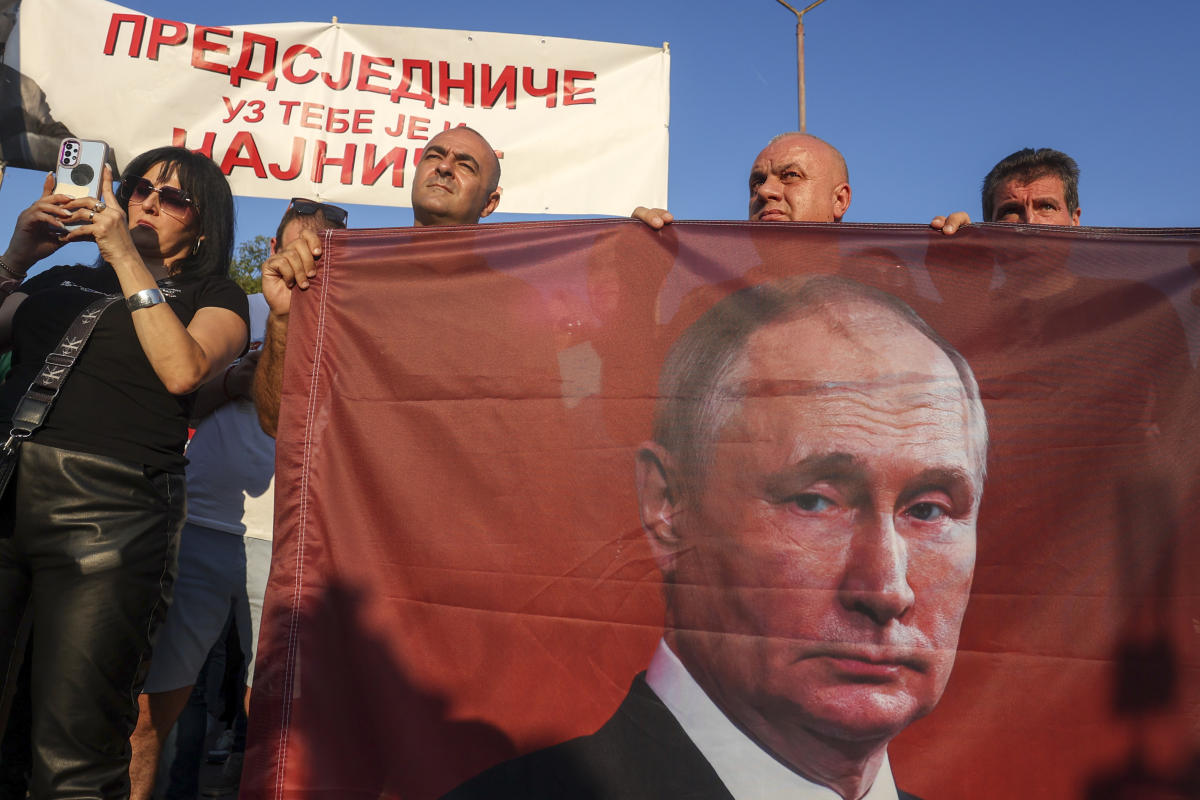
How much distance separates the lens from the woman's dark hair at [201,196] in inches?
93.5

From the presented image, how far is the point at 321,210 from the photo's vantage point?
346 cm

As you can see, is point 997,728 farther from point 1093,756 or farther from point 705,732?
point 705,732

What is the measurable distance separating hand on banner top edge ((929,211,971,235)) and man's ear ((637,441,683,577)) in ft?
2.83

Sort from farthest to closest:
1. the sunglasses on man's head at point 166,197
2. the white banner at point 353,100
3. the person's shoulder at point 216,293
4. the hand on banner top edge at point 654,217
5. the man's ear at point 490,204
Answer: the white banner at point 353,100 < the man's ear at point 490,204 < the sunglasses on man's head at point 166,197 < the person's shoulder at point 216,293 < the hand on banner top edge at point 654,217

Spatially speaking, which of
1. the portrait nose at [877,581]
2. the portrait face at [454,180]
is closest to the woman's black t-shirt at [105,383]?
the portrait face at [454,180]

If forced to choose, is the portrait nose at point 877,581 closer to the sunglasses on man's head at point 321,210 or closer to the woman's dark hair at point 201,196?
the woman's dark hair at point 201,196

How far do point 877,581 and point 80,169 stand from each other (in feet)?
7.09

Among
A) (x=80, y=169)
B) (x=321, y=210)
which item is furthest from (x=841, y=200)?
(x=80, y=169)

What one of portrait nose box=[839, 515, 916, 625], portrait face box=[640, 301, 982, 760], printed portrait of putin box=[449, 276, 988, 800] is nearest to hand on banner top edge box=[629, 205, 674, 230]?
printed portrait of putin box=[449, 276, 988, 800]

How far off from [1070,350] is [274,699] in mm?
2008

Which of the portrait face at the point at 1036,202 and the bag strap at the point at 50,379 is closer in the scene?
the bag strap at the point at 50,379

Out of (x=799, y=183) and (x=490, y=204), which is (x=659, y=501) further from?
(x=490, y=204)

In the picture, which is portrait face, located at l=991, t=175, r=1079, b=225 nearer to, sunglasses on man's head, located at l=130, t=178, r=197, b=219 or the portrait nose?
the portrait nose

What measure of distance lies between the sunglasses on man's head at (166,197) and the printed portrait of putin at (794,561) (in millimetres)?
1403
